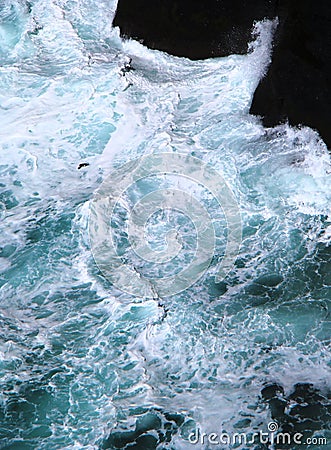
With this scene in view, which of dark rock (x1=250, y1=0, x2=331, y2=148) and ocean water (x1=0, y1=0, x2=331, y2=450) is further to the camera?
dark rock (x1=250, y1=0, x2=331, y2=148)

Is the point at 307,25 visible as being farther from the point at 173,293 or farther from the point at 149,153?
the point at 173,293

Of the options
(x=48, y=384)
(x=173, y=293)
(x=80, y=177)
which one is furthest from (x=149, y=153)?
(x=48, y=384)

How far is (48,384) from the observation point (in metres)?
5.73

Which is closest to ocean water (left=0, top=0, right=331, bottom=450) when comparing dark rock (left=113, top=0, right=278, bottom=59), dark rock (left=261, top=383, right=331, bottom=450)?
dark rock (left=261, top=383, right=331, bottom=450)

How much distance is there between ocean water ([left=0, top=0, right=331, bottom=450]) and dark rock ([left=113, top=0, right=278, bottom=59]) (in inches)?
6.2

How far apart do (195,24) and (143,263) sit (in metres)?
3.61

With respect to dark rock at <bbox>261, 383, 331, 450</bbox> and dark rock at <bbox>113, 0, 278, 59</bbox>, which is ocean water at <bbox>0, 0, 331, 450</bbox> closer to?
dark rock at <bbox>261, 383, 331, 450</bbox>

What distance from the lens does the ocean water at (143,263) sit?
5.66 metres

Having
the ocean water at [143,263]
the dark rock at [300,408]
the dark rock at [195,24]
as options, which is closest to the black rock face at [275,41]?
the dark rock at [195,24]

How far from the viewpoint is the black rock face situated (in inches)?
298

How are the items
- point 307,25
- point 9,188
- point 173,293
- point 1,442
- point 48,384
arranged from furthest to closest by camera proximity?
point 307,25 < point 9,188 < point 173,293 < point 48,384 < point 1,442

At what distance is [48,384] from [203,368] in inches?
57.4

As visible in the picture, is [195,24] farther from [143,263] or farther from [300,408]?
[300,408]

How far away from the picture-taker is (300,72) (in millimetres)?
7727
